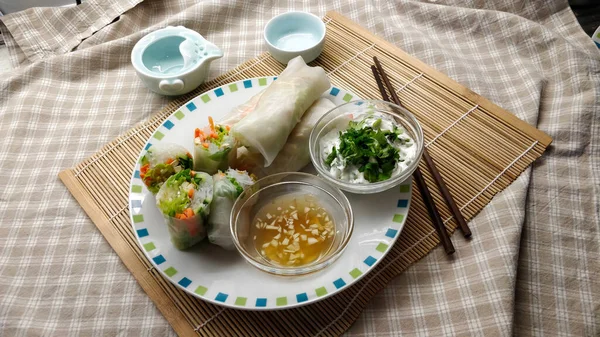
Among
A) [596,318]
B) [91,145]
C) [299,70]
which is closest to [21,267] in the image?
[91,145]

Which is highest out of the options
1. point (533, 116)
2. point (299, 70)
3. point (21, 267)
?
point (299, 70)

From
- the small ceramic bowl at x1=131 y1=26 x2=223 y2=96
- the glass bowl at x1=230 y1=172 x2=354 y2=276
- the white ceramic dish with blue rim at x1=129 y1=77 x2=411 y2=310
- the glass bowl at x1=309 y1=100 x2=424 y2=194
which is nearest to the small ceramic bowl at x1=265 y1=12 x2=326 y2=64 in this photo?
the small ceramic bowl at x1=131 y1=26 x2=223 y2=96

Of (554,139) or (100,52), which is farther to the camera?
(100,52)

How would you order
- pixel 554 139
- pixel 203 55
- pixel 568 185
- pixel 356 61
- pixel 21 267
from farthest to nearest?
pixel 356 61
pixel 203 55
pixel 554 139
pixel 568 185
pixel 21 267

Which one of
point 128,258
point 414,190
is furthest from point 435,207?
point 128,258

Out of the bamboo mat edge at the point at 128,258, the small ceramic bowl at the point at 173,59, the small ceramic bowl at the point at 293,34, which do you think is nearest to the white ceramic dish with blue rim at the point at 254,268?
the bamboo mat edge at the point at 128,258

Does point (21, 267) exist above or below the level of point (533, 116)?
below

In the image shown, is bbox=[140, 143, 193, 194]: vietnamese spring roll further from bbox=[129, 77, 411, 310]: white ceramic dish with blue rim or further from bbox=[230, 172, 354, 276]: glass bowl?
bbox=[230, 172, 354, 276]: glass bowl

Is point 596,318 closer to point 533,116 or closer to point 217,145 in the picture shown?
point 533,116
